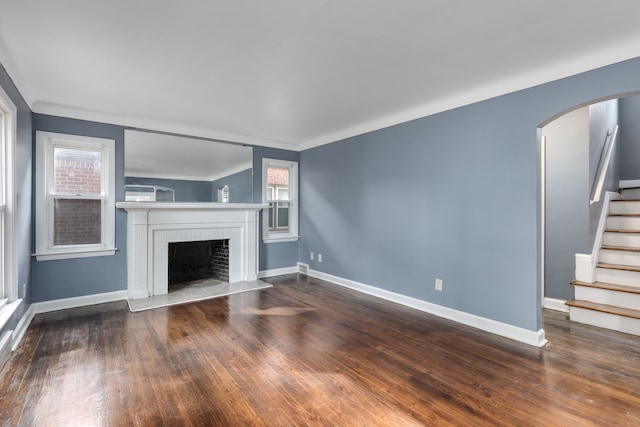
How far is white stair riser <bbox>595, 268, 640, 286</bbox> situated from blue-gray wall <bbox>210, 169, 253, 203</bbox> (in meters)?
4.67

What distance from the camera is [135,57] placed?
239cm

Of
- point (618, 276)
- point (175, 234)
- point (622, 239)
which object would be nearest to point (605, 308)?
point (618, 276)

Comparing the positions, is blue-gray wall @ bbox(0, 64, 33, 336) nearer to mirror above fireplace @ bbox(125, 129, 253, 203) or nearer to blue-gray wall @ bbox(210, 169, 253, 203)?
mirror above fireplace @ bbox(125, 129, 253, 203)

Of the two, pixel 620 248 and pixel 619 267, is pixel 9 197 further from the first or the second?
pixel 620 248

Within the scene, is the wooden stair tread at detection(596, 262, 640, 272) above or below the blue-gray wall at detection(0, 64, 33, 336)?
below

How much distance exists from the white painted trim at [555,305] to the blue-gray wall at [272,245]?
12.3ft

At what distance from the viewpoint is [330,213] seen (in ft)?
16.3

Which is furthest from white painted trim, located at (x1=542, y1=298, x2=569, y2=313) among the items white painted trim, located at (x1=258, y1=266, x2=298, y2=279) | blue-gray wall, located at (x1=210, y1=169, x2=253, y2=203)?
blue-gray wall, located at (x1=210, y1=169, x2=253, y2=203)

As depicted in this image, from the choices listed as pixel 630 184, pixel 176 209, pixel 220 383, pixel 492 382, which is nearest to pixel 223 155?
pixel 176 209

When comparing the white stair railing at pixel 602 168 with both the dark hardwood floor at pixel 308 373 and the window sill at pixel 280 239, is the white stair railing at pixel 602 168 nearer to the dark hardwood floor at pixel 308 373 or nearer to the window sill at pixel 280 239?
the dark hardwood floor at pixel 308 373

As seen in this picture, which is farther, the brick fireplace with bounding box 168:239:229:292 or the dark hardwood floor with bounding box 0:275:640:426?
the brick fireplace with bounding box 168:239:229:292

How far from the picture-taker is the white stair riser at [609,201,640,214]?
382 cm

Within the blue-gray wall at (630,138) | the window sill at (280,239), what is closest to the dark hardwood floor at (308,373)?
the window sill at (280,239)

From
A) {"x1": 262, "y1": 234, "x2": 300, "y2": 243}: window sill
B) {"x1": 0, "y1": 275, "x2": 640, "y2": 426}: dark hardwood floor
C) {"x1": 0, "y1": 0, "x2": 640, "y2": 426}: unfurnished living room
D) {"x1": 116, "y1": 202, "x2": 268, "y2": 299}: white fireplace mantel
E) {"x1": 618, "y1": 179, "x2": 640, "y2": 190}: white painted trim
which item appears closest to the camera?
{"x1": 0, "y1": 275, "x2": 640, "y2": 426}: dark hardwood floor
